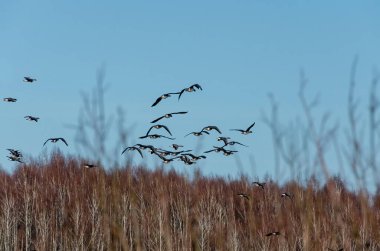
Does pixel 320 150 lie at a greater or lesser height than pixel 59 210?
lesser

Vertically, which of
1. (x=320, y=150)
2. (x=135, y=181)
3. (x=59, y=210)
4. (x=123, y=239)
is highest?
(x=135, y=181)

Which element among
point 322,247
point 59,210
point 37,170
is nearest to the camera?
point 322,247

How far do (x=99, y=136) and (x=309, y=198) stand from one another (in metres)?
1.54

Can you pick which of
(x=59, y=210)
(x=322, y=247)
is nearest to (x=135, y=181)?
(x=59, y=210)

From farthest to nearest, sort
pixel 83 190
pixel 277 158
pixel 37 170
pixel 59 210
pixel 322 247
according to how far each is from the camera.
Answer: pixel 37 170 → pixel 83 190 → pixel 59 210 → pixel 322 247 → pixel 277 158

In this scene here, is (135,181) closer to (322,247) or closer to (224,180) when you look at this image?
(224,180)

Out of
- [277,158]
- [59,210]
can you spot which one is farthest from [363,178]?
[59,210]

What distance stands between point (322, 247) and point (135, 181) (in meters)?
22.0

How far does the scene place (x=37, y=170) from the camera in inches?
1075

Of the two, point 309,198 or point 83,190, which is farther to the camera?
point 83,190

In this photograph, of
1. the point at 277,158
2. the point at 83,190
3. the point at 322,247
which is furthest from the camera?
the point at 83,190

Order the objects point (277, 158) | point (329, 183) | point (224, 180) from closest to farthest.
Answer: point (329, 183) < point (277, 158) < point (224, 180)

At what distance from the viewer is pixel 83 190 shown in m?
24.5

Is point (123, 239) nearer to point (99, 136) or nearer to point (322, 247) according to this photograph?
point (99, 136)
